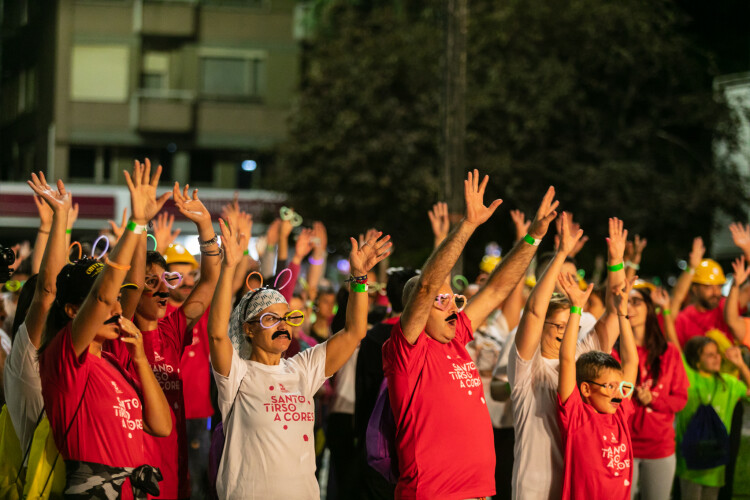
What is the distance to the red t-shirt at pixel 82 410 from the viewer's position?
14.2ft

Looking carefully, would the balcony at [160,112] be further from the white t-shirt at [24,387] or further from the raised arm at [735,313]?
the white t-shirt at [24,387]

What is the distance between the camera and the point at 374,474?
6457 mm

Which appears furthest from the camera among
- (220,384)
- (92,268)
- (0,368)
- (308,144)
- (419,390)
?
(308,144)

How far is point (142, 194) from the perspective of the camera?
4422 mm

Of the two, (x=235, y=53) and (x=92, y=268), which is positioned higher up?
(x=235, y=53)

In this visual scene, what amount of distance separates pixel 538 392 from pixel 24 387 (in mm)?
2779

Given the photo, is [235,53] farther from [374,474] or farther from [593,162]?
[374,474]

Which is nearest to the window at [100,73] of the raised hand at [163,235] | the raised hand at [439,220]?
the raised hand at [163,235]

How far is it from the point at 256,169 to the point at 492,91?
40.5 feet

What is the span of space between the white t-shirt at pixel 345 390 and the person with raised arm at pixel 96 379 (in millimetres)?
3569

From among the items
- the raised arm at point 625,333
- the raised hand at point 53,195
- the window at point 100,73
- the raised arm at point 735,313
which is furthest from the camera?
the window at point 100,73

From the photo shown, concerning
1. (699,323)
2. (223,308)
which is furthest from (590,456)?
(699,323)

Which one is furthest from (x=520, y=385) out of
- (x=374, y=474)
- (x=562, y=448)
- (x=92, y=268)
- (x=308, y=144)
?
(x=308, y=144)

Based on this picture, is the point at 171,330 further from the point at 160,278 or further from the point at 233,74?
Answer: the point at 233,74
